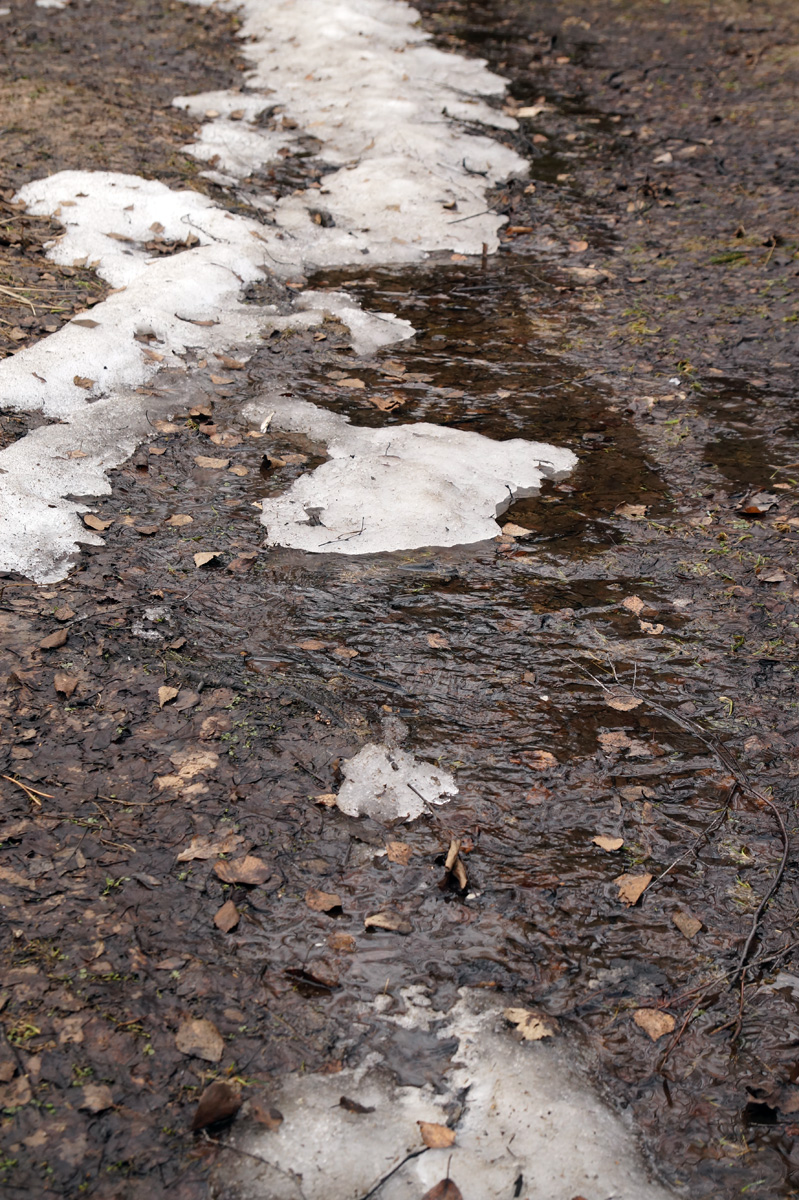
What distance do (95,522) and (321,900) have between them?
1.91 meters

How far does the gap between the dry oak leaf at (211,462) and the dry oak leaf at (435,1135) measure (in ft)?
9.20

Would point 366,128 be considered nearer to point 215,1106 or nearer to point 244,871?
point 244,871

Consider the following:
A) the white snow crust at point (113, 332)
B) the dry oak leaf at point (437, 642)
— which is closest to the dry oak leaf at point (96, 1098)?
the dry oak leaf at point (437, 642)

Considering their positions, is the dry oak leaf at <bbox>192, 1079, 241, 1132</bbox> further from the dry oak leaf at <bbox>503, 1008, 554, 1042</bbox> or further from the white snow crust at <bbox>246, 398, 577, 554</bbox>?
the white snow crust at <bbox>246, 398, 577, 554</bbox>

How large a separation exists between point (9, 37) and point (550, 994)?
10.3 m

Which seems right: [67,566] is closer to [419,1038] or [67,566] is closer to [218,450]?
[218,450]

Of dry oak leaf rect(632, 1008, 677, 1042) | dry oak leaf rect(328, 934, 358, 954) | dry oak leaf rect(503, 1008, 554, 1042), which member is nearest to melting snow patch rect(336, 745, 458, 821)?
dry oak leaf rect(328, 934, 358, 954)

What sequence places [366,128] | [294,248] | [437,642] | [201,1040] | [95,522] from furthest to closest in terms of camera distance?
1. [366,128]
2. [294,248]
3. [95,522]
4. [437,642]
5. [201,1040]

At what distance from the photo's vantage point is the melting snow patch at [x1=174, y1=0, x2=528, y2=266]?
20.2 feet

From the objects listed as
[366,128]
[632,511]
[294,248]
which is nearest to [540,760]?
[632,511]

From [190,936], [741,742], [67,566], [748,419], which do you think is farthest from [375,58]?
[190,936]

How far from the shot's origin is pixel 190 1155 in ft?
6.00

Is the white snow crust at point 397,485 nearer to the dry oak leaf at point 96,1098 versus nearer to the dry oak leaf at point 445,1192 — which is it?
the dry oak leaf at point 96,1098

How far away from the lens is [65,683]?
9.29ft
